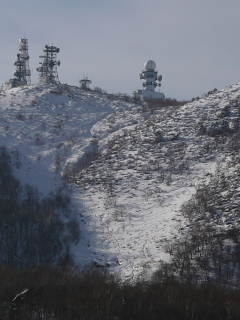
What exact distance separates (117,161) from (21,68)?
5514cm

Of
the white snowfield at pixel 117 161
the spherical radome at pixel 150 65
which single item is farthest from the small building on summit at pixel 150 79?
the white snowfield at pixel 117 161

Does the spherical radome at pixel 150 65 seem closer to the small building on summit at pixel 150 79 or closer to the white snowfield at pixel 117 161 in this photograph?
the small building on summit at pixel 150 79

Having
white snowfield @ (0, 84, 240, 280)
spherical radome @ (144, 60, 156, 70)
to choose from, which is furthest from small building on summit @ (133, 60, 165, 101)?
white snowfield @ (0, 84, 240, 280)

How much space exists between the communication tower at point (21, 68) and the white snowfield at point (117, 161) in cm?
1253

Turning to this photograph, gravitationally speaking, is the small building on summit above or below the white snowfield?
above

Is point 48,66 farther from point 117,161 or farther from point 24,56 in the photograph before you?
point 117,161

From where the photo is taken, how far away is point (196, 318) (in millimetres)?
19656

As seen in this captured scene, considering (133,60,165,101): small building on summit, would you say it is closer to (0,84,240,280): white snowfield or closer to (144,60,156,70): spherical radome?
(144,60,156,70): spherical radome

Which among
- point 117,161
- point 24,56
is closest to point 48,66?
point 24,56

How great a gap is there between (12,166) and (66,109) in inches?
1047

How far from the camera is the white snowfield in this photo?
36.5 metres

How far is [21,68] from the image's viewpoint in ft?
322

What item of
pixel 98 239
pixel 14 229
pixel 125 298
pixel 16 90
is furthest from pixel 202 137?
pixel 16 90

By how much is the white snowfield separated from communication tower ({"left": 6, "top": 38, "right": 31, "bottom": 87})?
41.1ft
